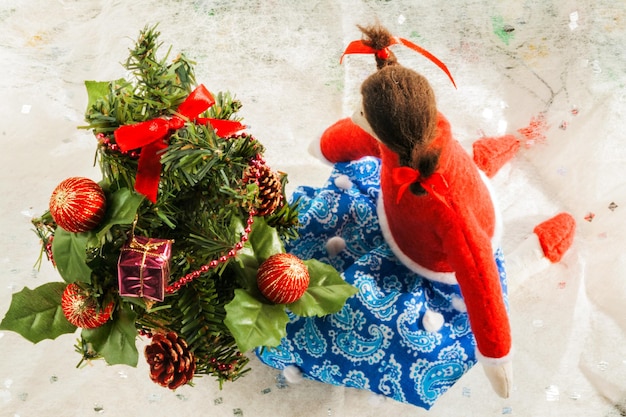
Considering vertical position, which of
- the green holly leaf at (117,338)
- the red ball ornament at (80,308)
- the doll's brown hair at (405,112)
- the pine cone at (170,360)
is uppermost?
the doll's brown hair at (405,112)

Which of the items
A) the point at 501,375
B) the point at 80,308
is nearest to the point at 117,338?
the point at 80,308

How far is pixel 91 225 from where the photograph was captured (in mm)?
521

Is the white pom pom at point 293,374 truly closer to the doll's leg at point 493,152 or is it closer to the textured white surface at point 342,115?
the textured white surface at point 342,115

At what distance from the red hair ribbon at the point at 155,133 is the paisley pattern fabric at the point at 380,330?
1.04 ft

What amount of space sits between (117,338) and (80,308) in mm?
53

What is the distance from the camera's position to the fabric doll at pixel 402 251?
0.63 metres

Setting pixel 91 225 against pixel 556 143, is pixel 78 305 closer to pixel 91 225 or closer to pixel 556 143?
pixel 91 225

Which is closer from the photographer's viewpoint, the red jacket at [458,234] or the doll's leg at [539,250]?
the red jacket at [458,234]

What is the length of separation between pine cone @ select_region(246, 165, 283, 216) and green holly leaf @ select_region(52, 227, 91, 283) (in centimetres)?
16

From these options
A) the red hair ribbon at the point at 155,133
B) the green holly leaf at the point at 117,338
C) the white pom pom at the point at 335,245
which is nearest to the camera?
the red hair ribbon at the point at 155,133

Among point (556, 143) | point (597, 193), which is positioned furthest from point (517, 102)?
point (597, 193)

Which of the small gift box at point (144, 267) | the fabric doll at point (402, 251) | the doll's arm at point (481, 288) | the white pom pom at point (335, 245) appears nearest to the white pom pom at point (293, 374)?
the fabric doll at point (402, 251)

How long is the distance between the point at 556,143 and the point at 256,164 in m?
0.70

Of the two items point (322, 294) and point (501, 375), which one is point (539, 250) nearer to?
point (501, 375)
